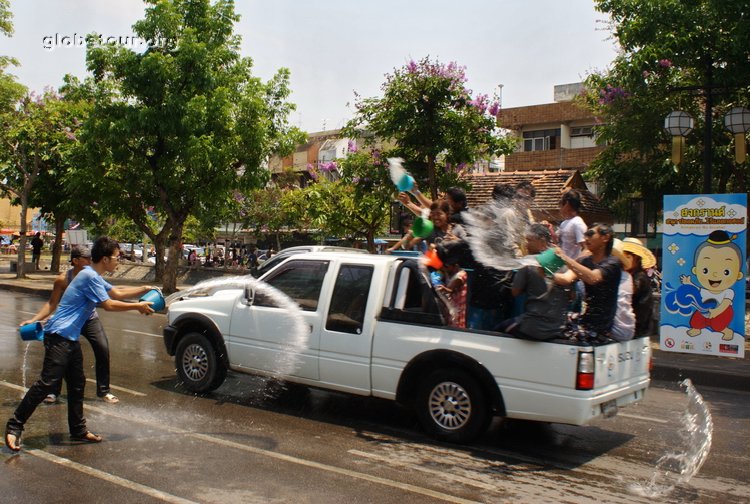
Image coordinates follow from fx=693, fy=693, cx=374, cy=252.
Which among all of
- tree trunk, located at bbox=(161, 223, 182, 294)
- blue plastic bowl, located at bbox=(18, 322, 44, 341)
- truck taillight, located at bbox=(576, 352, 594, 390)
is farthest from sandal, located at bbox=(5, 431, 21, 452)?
tree trunk, located at bbox=(161, 223, 182, 294)

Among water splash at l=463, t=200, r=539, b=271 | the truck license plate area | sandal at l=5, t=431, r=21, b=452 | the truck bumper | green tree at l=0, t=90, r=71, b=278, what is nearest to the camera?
sandal at l=5, t=431, r=21, b=452

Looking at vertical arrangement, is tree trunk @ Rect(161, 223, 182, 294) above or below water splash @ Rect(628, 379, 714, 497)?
above

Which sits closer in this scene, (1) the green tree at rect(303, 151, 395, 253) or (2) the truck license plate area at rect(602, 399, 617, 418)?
(2) the truck license plate area at rect(602, 399, 617, 418)

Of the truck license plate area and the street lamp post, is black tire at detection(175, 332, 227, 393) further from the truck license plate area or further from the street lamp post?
the street lamp post

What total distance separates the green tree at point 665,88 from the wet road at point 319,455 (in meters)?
7.65

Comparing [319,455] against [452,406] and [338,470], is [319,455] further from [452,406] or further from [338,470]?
[452,406]

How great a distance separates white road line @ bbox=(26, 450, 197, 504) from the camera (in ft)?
15.5

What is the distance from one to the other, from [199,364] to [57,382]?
7.00 feet

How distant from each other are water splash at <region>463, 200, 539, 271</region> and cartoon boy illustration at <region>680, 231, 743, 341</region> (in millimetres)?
6764

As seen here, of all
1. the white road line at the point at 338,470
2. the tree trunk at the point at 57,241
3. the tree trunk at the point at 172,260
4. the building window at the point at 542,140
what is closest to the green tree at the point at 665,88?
the white road line at the point at 338,470

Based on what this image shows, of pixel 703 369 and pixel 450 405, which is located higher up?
pixel 450 405

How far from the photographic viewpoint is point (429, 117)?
1578cm

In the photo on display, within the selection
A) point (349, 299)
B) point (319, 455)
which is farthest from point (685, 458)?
point (349, 299)

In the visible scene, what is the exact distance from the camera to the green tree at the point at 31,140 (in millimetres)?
25094
